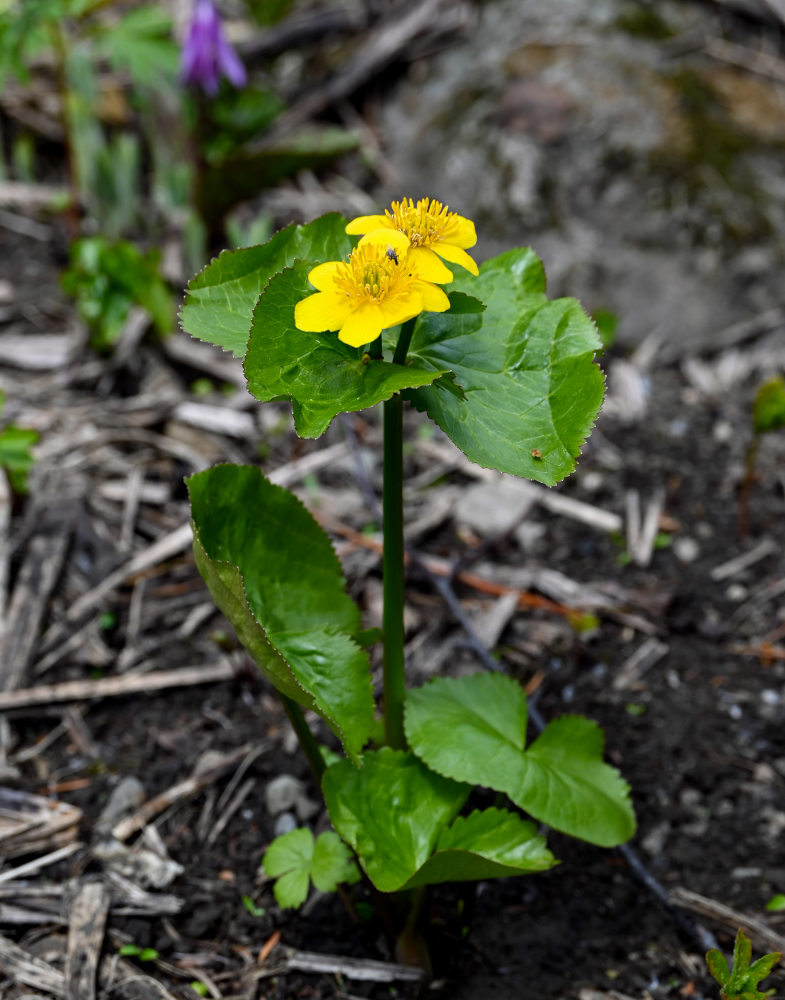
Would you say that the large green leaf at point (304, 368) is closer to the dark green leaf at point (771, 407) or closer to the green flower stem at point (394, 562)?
the green flower stem at point (394, 562)

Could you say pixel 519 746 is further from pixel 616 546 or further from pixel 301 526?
pixel 616 546

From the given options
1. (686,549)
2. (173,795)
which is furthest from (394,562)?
(686,549)

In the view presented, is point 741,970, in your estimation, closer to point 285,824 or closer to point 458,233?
point 285,824

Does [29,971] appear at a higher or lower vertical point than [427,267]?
lower

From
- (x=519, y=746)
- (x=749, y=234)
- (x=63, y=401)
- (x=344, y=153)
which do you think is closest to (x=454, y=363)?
(x=519, y=746)

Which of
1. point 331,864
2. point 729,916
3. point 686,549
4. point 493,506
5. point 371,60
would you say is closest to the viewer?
point 331,864

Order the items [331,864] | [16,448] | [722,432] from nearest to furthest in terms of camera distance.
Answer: [331,864] → [16,448] → [722,432]

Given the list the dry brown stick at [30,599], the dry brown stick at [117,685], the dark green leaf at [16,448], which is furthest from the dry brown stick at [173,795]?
the dark green leaf at [16,448]

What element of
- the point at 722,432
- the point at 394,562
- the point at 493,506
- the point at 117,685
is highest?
the point at 394,562
